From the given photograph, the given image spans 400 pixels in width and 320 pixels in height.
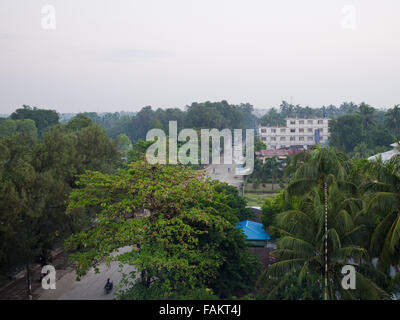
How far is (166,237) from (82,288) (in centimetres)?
604

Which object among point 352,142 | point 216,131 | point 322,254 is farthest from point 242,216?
point 216,131

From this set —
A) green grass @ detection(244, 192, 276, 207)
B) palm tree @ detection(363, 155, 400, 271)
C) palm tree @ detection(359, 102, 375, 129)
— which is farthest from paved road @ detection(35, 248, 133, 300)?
palm tree @ detection(359, 102, 375, 129)

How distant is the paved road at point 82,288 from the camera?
13.4 m

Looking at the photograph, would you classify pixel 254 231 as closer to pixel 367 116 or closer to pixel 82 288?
pixel 82 288

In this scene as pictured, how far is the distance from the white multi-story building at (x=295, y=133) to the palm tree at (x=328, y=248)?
5179cm

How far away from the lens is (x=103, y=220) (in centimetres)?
1054

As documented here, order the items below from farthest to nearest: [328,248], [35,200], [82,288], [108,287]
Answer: [82,288] → [35,200] → [108,287] → [328,248]

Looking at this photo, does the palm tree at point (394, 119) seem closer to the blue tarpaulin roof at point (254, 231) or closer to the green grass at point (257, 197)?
the green grass at point (257, 197)

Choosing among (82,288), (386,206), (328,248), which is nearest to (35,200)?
(82,288)

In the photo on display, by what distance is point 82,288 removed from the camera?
46.2 feet

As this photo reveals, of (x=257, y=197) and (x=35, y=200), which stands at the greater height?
(x=35, y=200)

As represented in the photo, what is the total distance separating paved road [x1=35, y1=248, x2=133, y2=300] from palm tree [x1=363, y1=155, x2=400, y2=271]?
873cm

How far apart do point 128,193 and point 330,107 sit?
4001 inches

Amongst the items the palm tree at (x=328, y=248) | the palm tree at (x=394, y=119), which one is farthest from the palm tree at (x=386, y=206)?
the palm tree at (x=394, y=119)
